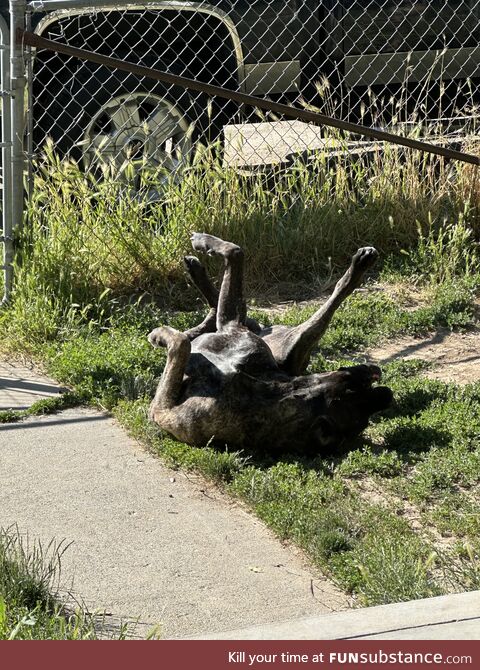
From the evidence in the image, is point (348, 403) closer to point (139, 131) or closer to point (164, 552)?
point (164, 552)

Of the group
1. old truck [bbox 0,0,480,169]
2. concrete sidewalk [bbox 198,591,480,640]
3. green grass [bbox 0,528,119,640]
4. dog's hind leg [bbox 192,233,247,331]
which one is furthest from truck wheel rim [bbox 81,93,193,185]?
concrete sidewalk [bbox 198,591,480,640]

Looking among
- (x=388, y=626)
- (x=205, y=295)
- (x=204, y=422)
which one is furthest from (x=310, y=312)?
(x=388, y=626)

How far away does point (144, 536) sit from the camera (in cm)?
433

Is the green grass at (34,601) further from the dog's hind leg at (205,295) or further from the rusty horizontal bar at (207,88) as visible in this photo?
the rusty horizontal bar at (207,88)

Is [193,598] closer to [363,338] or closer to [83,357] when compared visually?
[83,357]

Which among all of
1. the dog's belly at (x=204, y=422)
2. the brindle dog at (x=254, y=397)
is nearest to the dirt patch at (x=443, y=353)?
the brindle dog at (x=254, y=397)

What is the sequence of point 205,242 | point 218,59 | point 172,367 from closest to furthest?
point 172,367
point 205,242
point 218,59

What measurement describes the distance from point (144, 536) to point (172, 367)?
993 mm

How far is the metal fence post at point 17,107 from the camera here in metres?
6.64

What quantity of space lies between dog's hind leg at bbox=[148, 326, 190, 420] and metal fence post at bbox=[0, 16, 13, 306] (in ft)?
6.53

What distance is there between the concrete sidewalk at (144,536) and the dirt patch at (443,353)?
1.85 metres
